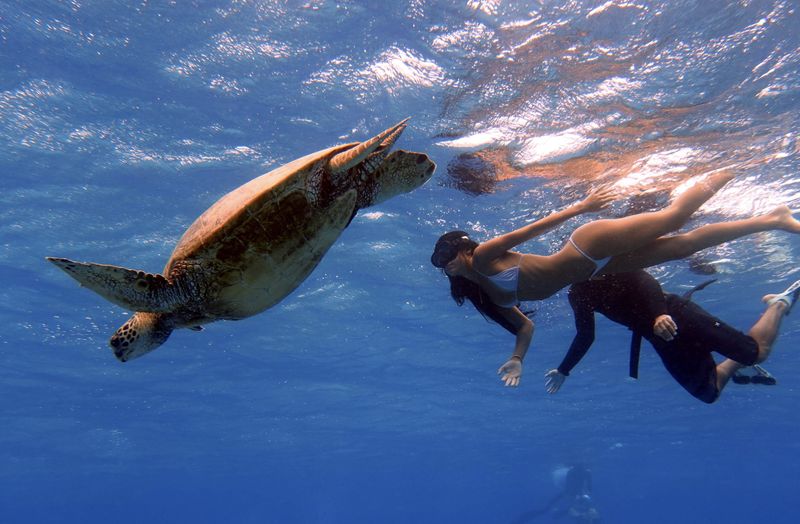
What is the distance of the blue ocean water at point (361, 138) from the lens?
23.3ft

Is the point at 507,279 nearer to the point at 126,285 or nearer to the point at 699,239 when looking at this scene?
the point at 699,239

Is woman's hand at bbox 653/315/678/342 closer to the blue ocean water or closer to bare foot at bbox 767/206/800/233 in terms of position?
bare foot at bbox 767/206/800/233

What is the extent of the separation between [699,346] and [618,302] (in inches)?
56.6

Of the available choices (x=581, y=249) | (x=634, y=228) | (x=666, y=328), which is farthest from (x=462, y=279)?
(x=666, y=328)

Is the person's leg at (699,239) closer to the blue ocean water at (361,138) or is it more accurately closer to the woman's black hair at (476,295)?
the woman's black hair at (476,295)

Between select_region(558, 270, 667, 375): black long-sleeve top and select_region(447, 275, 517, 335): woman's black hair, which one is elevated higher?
select_region(447, 275, 517, 335): woman's black hair

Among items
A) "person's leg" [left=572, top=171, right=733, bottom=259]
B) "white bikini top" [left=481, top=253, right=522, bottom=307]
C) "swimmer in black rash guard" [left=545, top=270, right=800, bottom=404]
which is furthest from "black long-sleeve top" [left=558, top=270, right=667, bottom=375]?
"white bikini top" [left=481, top=253, right=522, bottom=307]

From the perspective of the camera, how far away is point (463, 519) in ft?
427

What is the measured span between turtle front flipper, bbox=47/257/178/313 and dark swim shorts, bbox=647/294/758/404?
22.9ft

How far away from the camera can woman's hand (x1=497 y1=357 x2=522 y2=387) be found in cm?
614

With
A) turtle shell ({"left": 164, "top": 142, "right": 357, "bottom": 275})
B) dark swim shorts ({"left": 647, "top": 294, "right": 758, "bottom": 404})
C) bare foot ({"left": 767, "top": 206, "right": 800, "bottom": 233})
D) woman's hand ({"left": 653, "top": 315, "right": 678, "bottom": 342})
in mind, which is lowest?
dark swim shorts ({"left": 647, "top": 294, "right": 758, "bottom": 404})

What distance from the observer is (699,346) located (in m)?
7.27

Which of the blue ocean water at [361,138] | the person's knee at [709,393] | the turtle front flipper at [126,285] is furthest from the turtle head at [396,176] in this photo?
the person's knee at [709,393]

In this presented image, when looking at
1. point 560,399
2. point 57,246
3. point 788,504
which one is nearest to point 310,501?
point 560,399
